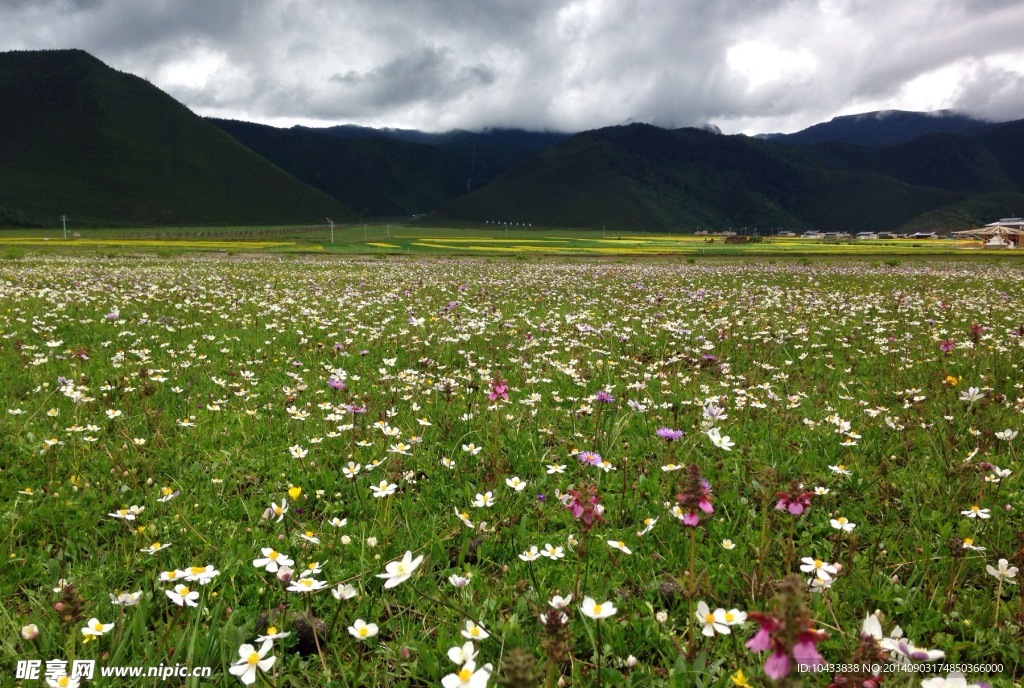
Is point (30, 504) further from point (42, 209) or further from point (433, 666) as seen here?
point (42, 209)

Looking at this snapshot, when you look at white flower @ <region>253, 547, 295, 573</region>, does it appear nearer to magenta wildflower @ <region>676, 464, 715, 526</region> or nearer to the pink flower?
magenta wildflower @ <region>676, 464, 715, 526</region>

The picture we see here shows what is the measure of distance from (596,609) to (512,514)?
5.06ft

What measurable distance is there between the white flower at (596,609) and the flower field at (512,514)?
0.10 ft

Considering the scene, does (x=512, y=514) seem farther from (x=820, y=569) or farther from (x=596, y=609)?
(x=820, y=569)

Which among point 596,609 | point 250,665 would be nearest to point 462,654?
point 596,609

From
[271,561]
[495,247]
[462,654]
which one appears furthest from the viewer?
[495,247]

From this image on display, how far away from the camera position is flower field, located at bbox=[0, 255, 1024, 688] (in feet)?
8.01

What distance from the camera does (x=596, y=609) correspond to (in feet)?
7.72

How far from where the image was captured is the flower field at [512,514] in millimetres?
2441

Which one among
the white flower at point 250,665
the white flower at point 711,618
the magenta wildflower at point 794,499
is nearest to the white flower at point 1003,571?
Result: the magenta wildflower at point 794,499

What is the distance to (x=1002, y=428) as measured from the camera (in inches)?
199

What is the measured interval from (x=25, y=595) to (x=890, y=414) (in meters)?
7.21

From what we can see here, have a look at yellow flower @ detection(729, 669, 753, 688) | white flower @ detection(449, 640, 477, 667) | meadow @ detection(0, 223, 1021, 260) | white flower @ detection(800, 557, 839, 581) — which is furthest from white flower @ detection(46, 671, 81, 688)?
meadow @ detection(0, 223, 1021, 260)

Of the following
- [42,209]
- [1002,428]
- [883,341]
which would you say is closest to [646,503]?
[1002,428]
